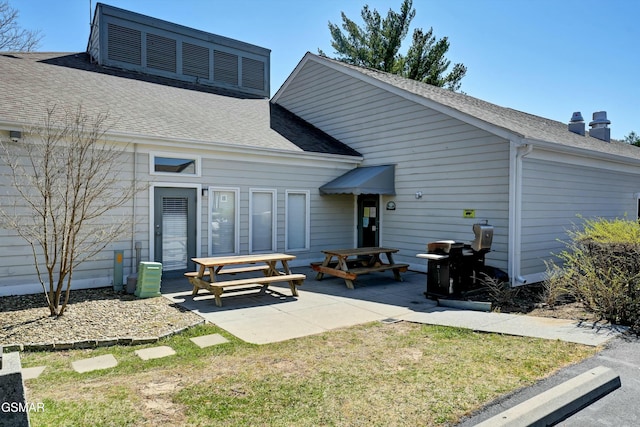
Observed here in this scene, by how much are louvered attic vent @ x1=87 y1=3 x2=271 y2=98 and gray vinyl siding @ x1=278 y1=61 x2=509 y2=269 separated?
4638mm

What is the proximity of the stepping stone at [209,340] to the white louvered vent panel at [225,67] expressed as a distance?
42.9 ft

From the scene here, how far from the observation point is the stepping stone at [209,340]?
5020mm

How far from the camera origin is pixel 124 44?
13969 mm

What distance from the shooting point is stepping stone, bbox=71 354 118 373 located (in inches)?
168

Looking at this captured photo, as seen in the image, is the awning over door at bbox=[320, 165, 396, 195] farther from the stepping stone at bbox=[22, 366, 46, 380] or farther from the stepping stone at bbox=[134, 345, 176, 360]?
the stepping stone at bbox=[22, 366, 46, 380]

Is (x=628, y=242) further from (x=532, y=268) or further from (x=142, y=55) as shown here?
(x=142, y=55)

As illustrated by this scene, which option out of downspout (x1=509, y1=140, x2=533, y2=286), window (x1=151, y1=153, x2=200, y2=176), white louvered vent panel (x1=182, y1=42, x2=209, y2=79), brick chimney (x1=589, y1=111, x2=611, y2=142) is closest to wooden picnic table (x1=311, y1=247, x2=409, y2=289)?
downspout (x1=509, y1=140, x2=533, y2=286)

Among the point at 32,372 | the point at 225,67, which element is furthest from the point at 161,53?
the point at 32,372

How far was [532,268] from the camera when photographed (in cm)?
892

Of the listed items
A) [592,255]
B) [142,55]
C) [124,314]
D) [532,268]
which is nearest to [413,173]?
[532,268]

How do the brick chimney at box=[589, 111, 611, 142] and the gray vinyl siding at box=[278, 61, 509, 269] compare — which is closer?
the gray vinyl siding at box=[278, 61, 509, 269]

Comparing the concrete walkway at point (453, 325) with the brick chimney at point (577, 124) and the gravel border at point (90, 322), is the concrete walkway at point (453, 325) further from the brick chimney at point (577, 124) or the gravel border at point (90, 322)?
the brick chimney at point (577, 124)

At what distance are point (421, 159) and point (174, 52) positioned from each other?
10.4 m

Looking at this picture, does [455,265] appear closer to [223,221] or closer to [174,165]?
[223,221]
